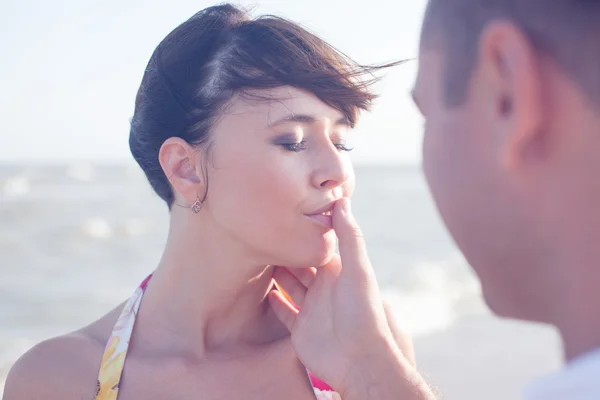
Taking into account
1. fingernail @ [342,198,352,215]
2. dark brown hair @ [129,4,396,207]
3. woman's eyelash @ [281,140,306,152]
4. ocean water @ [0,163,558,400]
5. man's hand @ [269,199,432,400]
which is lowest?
ocean water @ [0,163,558,400]

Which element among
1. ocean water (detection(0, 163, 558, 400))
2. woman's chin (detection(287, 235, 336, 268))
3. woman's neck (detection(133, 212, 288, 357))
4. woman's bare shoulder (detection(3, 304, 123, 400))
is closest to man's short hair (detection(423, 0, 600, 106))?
woman's chin (detection(287, 235, 336, 268))

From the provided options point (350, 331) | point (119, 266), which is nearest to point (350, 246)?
point (350, 331)

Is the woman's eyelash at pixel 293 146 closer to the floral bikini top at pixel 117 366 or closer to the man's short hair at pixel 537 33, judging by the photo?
the floral bikini top at pixel 117 366

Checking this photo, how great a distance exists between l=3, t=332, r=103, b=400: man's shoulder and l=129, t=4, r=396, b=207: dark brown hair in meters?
1.00

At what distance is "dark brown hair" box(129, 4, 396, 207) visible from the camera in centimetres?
300

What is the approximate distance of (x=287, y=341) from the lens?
132 inches

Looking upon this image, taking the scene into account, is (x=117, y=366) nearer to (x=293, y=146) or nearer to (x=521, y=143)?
A: (x=293, y=146)

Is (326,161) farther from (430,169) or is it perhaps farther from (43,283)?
(43,283)

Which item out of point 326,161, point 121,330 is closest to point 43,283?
point 121,330

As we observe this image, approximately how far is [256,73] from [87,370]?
152cm

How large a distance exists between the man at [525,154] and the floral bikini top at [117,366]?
1.96 m

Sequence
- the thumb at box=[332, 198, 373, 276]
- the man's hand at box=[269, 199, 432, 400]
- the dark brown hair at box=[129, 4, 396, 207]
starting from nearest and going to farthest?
the man's hand at box=[269, 199, 432, 400] → the thumb at box=[332, 198, 373, 276] → the dark brown hair at box=[129, 4, 396, 207]

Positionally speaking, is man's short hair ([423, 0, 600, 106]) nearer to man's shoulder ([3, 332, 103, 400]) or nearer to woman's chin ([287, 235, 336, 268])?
woman's chin ([287, 235, 336, 268])

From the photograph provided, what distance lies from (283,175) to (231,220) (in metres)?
0.33
